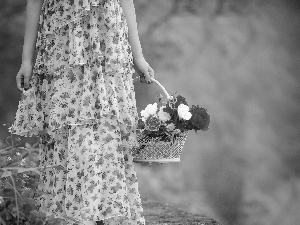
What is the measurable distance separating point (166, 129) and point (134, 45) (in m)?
0.42

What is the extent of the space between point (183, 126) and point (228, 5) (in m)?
4.35

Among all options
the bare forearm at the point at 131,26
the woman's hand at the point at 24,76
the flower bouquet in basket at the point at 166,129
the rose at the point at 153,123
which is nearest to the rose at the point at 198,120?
the flower bouquet in basket at the point at 166,129

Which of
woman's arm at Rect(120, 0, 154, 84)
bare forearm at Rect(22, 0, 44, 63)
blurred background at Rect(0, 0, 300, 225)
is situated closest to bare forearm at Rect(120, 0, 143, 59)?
woman's arm at Rect(120, 0, 154, 84)

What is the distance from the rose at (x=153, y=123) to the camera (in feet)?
8.44

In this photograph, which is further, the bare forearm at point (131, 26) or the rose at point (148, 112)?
the bare forearm at point (131, 26)

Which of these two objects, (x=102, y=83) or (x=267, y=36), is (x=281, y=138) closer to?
(x=267, y=36)

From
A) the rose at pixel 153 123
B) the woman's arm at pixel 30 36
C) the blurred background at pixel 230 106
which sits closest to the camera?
the rose at pixel 153 123

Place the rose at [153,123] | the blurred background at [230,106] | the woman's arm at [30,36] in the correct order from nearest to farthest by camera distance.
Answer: the rose at [153,123] → the woman's arm at [30,36] → the blurred background at [230,106]

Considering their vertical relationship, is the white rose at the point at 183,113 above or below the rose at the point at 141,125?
above

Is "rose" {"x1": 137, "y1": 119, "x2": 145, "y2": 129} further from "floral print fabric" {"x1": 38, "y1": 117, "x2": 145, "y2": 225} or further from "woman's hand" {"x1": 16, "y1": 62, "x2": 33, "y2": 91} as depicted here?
"woman's hand" {"x1": 16, "y1": 62, "x2": 33, "y2": 91}

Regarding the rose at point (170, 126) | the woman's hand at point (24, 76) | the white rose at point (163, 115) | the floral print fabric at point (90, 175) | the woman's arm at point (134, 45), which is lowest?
the floral print fabric at point (90, 175)

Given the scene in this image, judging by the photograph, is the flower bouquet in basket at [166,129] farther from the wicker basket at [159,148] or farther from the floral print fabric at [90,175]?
the floral print fabric at [90,175]

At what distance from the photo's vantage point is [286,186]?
6.58 metres

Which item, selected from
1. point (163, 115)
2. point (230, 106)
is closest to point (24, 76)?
point (163, 115)
